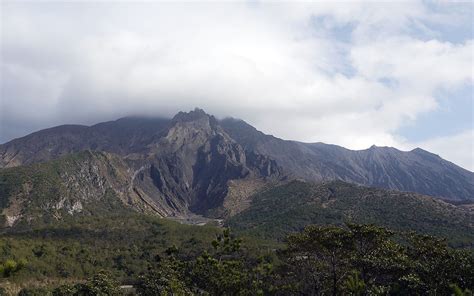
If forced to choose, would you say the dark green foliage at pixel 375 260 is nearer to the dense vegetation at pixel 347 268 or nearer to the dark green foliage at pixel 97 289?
the dense vegetation at pixel 347 268

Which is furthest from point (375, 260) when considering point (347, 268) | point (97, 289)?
point (97, 289)

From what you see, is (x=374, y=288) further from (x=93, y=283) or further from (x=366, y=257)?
(x=93, y=283)

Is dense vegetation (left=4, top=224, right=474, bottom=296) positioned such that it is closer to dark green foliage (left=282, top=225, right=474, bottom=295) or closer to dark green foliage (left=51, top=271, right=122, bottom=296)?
dark green foliage (left=282, top=225, right=474, bottom=295)

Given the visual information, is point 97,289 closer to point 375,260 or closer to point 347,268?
point 347,268

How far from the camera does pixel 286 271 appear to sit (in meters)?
104

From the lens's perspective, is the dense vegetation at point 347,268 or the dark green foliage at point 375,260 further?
the dense vegetation at point 347,268


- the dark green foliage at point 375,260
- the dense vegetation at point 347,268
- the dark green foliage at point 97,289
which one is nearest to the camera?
the dark green foliage at point 375,260

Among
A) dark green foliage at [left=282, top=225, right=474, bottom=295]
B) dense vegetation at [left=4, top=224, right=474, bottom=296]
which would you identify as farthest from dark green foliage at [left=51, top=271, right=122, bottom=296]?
dark green foliage at [left=282, top=225, right=474, bottom=295]

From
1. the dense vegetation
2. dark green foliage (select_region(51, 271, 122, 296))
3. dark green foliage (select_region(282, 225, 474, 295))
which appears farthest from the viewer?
dark green foliage (select_region(51, 271, 122, 296))

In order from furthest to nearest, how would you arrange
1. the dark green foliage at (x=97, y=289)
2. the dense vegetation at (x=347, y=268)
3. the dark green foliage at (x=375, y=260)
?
the dark green foliage at (x=97, y=289) → the dense vegetation at (x=347, y=268) → the dark green foliage at (x=375, y=260)

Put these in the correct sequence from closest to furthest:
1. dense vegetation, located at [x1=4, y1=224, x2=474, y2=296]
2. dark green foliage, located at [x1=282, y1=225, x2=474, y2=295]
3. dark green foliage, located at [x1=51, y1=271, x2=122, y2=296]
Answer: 1. dark green foliage, located at [x1=282, y1=225, x2=474, y2=295]
2. dense vegetation, located at [x1=4, y1=224, x2=474, y2=296]
3. dark green foliage, located at [x1=51, y1=271, x2=122, y2=296]

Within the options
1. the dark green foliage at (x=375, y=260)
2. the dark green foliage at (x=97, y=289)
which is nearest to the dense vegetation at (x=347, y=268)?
the dark green foliage at (x=375, y=260)

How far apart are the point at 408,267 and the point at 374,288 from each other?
1613 cm

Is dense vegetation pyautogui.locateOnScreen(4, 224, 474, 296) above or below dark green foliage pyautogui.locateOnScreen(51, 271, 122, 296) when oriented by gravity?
above
